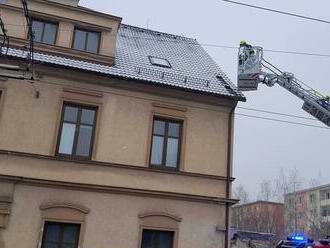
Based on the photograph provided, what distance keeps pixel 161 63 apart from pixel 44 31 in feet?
14.8

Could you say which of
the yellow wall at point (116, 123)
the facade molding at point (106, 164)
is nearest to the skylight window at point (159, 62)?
the yellow wall at point (116, 123)

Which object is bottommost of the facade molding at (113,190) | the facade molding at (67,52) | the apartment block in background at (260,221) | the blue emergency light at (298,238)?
the blue emergency light at (298,238)

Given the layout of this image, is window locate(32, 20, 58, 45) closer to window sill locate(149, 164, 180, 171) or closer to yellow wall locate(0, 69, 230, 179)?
yellow wall locate(0, 69, 230, 179)

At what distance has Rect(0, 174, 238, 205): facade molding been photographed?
10422mm

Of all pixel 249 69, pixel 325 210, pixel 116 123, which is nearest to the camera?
pixel 116 123

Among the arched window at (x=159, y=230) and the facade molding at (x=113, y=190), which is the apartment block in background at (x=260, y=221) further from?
the arched window at (x=159, y=230)

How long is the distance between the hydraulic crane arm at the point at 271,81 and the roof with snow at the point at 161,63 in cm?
67

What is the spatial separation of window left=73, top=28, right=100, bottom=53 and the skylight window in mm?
2267

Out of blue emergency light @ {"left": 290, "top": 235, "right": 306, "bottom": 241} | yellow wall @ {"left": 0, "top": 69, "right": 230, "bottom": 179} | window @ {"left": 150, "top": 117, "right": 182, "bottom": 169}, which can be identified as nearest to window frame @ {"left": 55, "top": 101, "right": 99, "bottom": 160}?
yellow wall @ {"left": 0, "top": 69, "right": 230, "bottom": 179}

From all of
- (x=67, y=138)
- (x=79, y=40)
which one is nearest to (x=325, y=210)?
(x=79, y=40)

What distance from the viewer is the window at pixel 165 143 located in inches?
480

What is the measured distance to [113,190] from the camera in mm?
11039

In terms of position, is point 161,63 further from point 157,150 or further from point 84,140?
point 84,140

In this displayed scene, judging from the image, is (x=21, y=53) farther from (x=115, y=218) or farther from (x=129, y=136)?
(x=115, y=218)
